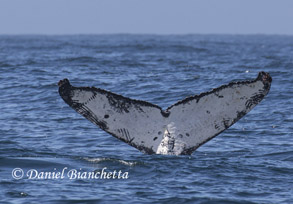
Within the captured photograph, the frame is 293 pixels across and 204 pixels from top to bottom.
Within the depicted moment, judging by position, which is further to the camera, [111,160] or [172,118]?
[111,160]

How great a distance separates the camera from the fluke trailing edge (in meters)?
9.11

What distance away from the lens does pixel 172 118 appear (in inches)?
365

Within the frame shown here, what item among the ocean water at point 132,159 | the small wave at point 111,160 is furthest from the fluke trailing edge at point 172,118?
the small wave at point 111,160

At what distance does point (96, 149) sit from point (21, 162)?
195 cm

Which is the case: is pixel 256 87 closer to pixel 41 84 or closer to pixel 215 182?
pixel 215 182

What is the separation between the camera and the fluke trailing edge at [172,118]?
29.9ft

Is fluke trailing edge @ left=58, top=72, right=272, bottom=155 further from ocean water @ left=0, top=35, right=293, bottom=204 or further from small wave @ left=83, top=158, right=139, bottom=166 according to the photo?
small wave @ left=83, top=158, right=139, bottom=166

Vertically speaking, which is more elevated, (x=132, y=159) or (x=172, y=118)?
(x=172, y=118)

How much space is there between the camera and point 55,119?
15820 mm

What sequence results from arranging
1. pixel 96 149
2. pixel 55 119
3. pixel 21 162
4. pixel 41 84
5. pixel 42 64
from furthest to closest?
1. pixel 42 64
2. pixel 41 84
3. pixel 55 119
4. pixel 96 149
5. pixel 21 162

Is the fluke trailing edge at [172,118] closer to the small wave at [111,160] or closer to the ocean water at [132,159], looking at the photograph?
the ocean water at [132,159]

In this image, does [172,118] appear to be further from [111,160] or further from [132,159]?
[111,160]

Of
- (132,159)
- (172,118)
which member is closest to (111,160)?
(132,159)

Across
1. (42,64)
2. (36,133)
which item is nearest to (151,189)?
(36,133)
